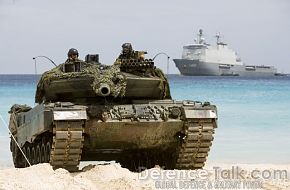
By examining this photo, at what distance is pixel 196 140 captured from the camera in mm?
13312

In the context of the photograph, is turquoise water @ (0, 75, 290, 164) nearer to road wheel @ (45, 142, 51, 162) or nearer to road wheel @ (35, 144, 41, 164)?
road wheel @ (35, 144, 41, 164)

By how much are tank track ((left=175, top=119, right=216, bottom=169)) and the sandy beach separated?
53cm

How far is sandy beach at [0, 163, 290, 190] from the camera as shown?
11.1 metres

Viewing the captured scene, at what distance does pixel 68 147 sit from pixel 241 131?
16.0 m

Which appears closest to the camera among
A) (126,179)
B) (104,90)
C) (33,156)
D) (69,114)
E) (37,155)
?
(126,179)

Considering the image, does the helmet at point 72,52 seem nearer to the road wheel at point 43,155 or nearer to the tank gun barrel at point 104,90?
the tank gun barrel at point 104,90

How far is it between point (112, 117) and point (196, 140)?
1.40 meters

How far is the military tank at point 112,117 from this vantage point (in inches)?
503

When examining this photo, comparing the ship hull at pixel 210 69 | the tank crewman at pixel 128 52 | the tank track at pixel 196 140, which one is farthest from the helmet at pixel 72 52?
the ship hull at pixel 210 69

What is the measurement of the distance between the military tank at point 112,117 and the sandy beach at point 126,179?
54cm

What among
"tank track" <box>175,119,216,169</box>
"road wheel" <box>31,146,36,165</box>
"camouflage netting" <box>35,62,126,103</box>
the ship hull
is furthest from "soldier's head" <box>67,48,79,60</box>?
the ship hull

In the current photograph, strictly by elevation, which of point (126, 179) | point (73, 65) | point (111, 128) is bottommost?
point (126, 179)

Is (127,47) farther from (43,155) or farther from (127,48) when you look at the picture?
(43,155)

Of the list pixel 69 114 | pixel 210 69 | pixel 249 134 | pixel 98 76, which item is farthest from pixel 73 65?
pixel 210 69
